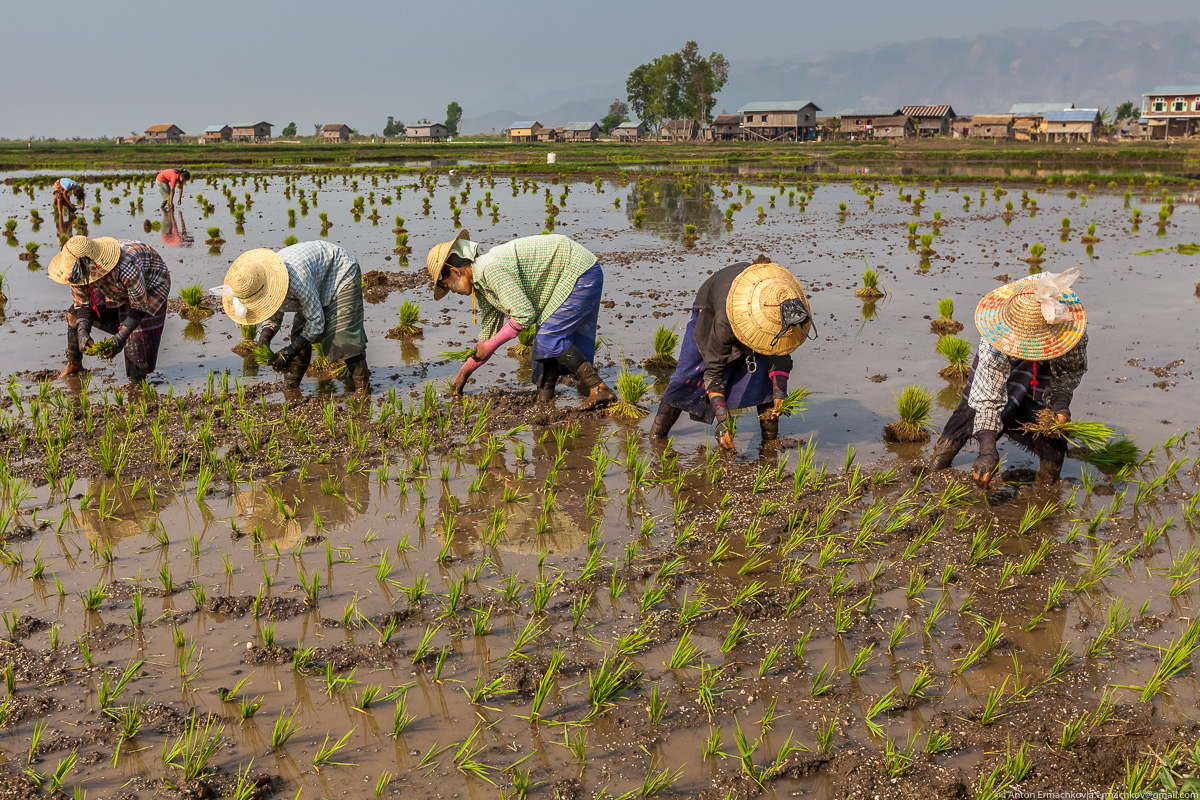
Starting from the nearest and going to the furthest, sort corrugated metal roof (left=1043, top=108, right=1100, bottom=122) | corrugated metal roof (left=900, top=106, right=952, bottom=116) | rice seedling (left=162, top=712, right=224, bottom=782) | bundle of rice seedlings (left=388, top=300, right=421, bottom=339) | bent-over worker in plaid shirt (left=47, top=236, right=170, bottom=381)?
1. rice seedling (left=162, top=712, right=224, bottom=782)
2. bent-over worker in plaid shirt (left=47, top=236, right=170, bottom=381)
3. bundle of rice seedlings (left=388, top=300, right=421, bottom=339)
4. corrugated metal roof (left=1043, top=108, right=1100, bottom=122)
5. corrugated metal roof (left=900, top=106, right=952, bottom=116)

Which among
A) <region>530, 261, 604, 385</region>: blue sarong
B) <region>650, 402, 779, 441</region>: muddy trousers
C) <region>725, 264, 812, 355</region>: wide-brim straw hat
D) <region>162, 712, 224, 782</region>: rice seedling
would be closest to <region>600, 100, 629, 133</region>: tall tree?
<region>530, 261, 604, 385</region>: blue sarong

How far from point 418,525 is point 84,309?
4.02 m

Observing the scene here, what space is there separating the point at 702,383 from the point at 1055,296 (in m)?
2.07

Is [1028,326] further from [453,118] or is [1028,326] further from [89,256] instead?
[453,118]

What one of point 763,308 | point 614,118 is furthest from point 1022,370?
point 614,118

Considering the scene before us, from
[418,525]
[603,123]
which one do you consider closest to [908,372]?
[418,525]

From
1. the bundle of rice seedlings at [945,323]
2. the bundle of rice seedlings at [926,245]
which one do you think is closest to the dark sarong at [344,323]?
the bundle of rice seedlings at [945,323]

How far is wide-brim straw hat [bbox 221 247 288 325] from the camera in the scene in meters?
5.77

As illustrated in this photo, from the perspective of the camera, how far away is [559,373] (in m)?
6.44

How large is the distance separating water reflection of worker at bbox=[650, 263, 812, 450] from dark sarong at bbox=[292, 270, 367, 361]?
249 centimetres

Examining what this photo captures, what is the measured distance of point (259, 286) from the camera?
5.82 meters

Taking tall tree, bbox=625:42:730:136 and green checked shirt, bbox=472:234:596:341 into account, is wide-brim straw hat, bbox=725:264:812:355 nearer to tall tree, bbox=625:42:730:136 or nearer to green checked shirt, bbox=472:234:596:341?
green checked shirt, bbox=472:234:596:341

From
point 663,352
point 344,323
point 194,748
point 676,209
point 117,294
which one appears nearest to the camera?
point 194,748

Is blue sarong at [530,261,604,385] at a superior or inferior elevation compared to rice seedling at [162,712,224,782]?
superior
